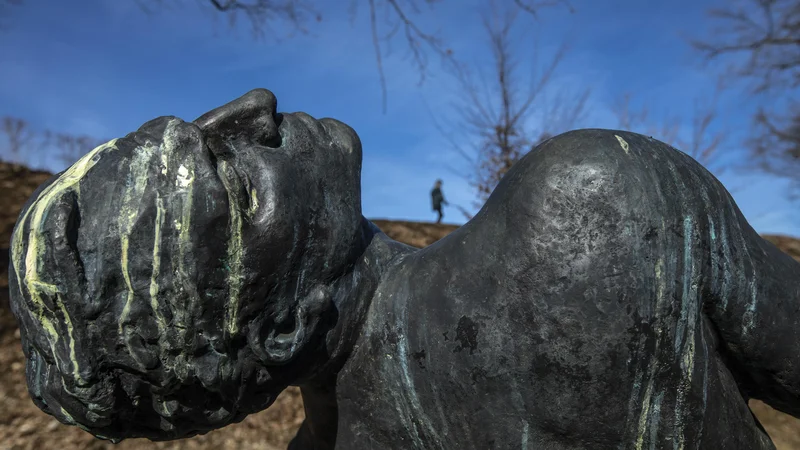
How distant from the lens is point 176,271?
145 centimetres

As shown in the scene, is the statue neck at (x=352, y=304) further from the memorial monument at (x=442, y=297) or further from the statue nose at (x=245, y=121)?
the statue nose at (x=245, y=121)

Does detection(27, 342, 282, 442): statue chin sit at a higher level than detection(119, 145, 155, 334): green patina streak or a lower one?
lower

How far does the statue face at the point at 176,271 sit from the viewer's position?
4.70ft

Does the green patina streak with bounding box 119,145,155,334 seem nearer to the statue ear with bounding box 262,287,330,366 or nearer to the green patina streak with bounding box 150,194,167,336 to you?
the green patina streak with bounding box 150,194,167,336

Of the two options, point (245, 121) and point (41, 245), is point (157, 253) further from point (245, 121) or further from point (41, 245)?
point (245, 121)

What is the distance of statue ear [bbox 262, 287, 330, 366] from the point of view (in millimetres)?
1572

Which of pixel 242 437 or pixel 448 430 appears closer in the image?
pixel 448 430

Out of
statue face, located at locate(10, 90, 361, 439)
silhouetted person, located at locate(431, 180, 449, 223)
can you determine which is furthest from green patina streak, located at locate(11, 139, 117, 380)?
silhouetted person, located at locate(431, 180, 449, 223)

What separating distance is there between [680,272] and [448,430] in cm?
70

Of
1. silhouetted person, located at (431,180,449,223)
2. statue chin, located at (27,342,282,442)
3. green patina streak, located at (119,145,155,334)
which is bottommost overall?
statue chin, located at (27,342,282,442)

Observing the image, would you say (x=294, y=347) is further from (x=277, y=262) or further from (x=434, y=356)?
(x=434, y=356)

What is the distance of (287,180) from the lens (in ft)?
5.17

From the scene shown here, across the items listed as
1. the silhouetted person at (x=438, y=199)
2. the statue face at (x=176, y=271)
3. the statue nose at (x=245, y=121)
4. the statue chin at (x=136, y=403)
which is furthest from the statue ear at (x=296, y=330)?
the silhouetted person at (x=438, y=199)

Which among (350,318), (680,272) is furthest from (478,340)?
(680,272)
